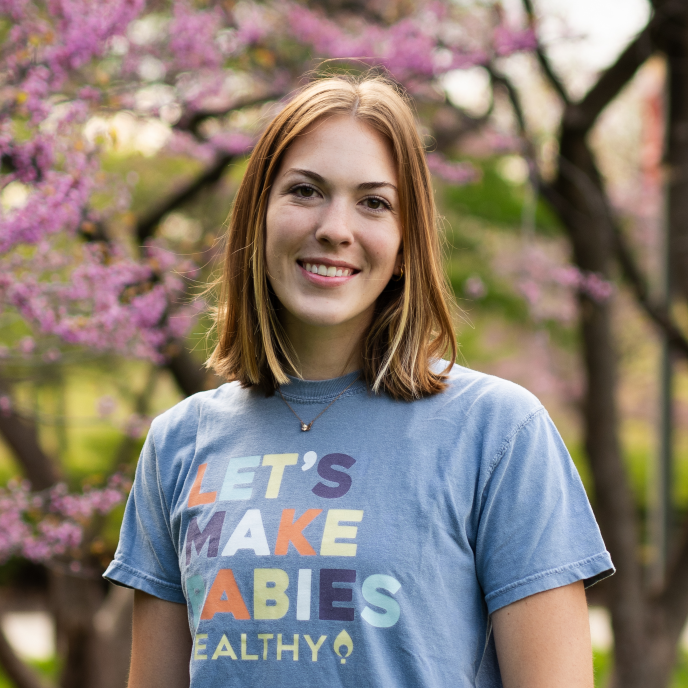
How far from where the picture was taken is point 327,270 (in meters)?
1.51

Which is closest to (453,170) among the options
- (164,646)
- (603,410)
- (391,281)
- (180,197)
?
(180,197)

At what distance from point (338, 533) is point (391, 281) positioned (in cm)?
51

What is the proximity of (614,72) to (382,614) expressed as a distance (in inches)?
165

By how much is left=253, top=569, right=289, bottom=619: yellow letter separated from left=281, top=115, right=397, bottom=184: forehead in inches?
26.2

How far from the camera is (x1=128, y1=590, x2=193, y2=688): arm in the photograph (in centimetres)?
161

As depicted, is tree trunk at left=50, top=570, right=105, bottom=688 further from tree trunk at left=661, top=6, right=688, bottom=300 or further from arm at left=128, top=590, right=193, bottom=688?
tree trunk at left=661, top=6, right=688, bottom=300

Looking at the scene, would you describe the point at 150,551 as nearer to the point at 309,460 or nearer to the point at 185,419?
the point at 185,419

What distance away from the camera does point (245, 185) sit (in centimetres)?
164

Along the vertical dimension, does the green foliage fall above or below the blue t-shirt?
above

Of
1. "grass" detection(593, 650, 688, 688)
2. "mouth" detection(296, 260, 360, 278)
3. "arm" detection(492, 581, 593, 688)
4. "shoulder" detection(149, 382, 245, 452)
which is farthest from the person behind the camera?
"grass" detection(593, 650, 688, 688)

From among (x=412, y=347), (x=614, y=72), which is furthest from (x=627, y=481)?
(x=412, y=347)

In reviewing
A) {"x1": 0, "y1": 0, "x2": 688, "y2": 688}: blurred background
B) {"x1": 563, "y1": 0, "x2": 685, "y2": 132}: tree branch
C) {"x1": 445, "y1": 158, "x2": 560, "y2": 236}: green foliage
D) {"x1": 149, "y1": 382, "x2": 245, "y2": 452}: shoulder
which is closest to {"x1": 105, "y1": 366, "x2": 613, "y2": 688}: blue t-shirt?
{"x1": 149, "y1": 382, "x2": 245, "y2": 452}: shoulder

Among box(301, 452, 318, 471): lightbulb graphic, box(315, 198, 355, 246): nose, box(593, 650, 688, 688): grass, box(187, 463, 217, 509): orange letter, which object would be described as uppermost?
box(315, 198, 355, 246): nose

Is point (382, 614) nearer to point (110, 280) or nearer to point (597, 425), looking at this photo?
point (110, 280)
